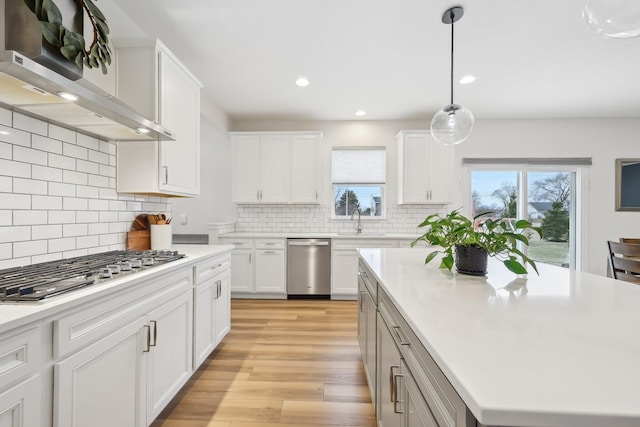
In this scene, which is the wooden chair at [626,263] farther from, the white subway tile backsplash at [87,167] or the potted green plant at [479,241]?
the white subway tile backsplash at [87,167]

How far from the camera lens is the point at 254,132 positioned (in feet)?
14.2

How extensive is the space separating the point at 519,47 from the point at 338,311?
3282 millimetres

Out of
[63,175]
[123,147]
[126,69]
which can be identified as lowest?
[63,175]

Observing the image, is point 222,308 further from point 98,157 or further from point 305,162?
point 305,162

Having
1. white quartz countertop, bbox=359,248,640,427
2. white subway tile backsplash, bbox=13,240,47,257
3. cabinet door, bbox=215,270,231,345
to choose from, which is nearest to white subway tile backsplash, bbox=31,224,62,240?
white subway tile backsplash, bbox=13,240,47,257

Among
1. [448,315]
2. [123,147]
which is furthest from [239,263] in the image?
[448,315]

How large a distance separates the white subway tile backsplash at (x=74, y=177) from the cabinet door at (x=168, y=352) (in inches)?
37.2

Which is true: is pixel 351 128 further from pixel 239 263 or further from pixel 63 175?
pixel 63 175

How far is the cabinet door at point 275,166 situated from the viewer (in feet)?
14.2

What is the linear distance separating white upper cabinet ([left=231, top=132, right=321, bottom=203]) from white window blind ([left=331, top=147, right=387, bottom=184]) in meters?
0.44

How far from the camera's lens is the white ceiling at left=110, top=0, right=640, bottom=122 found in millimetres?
2168

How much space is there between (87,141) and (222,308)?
1.59m

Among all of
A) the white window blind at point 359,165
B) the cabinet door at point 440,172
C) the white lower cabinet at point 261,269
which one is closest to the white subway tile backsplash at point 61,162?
the white lower cabinet at point 261,269

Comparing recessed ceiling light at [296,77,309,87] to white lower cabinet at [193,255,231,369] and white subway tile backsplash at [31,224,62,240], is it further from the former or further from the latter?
white subway tile backsplash at [31,224,62,240]
